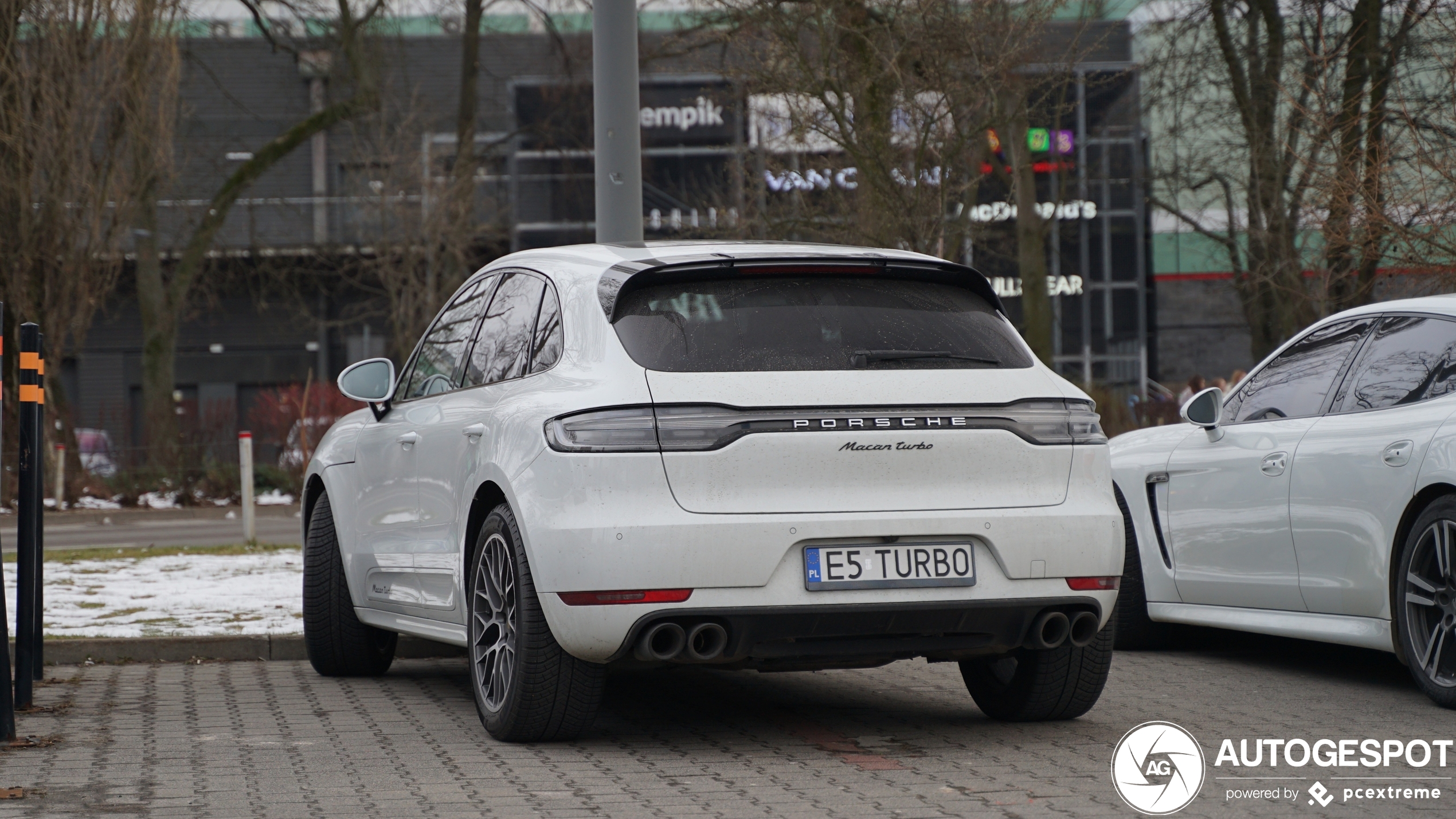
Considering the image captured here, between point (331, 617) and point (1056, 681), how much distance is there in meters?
3.38

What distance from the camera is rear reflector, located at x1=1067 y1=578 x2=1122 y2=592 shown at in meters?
5.42

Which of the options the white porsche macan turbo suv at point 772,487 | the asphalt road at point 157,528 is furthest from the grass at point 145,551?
the white porsche macan turbo suv at point 772,487

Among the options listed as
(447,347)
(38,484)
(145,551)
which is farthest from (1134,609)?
(145,551)

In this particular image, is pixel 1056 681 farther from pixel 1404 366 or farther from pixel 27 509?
pixel 27 509

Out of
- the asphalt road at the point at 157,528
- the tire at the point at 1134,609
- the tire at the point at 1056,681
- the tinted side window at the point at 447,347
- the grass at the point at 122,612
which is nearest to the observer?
the tire at the point at 1056,681

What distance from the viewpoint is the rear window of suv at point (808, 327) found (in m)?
5.39

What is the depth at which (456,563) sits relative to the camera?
20.1 ft

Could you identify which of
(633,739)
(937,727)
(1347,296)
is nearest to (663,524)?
(633,739)

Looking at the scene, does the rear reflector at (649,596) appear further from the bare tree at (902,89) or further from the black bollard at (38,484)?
the bare tree at (902,89)

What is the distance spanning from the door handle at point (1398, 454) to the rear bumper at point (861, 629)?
153cm

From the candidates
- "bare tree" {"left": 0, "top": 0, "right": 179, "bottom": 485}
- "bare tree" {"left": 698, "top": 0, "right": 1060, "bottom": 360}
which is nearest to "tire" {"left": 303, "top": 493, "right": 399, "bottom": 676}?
"bare tree" {"left": 698, "top": 0, "right": 1060, "bottom": 360}

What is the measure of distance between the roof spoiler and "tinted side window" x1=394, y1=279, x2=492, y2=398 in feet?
4.01

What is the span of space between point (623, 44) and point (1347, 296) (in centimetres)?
782

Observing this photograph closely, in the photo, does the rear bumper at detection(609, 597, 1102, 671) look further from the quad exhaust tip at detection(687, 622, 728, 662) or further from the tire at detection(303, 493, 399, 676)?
the tire at detection(303, 493, 399, 676)
